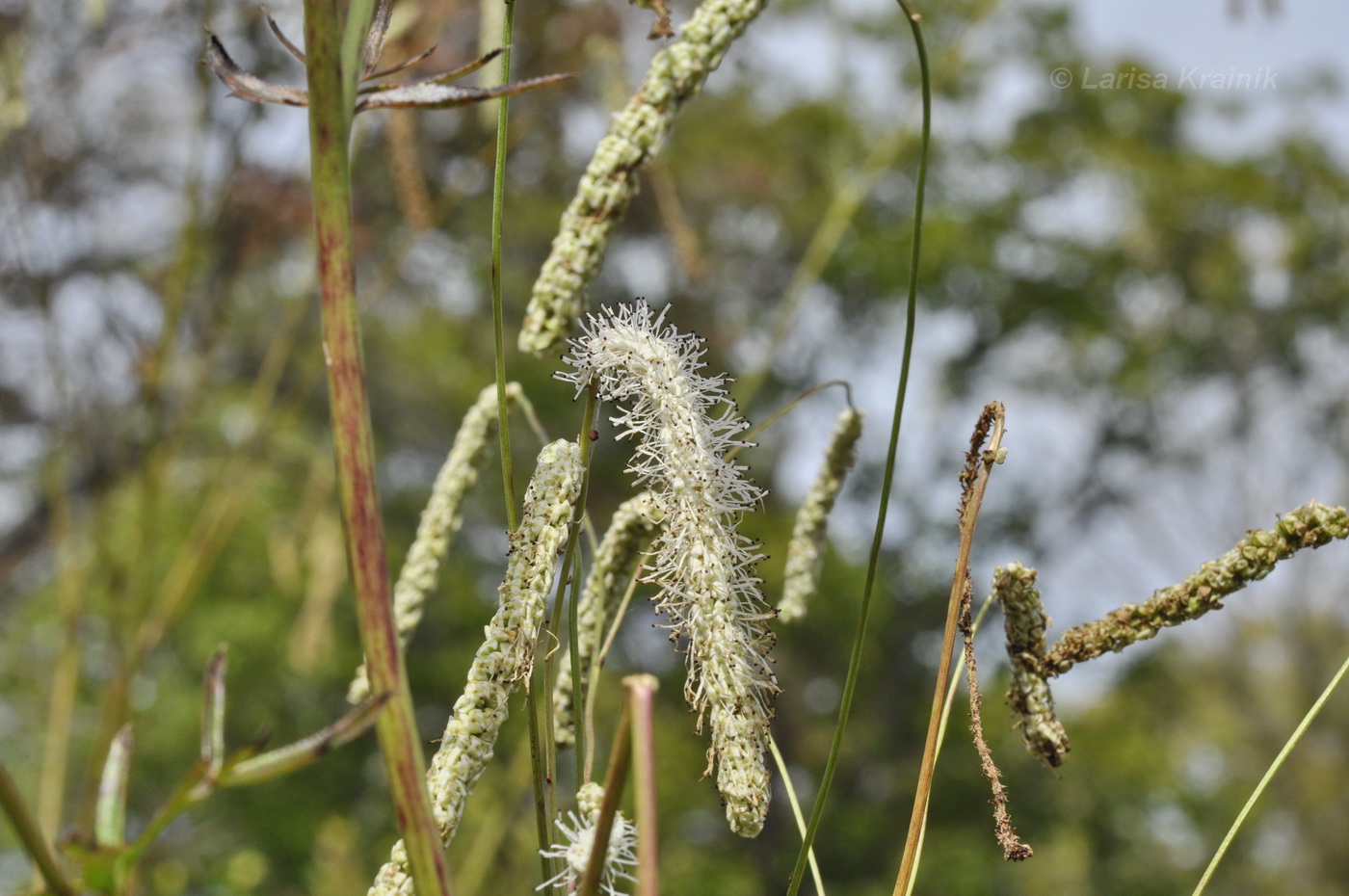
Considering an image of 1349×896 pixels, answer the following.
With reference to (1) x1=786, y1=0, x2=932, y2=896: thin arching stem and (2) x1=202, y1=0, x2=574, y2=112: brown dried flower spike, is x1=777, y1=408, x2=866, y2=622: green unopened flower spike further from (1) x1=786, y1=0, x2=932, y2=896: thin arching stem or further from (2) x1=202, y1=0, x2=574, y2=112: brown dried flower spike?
(2) x1=202, y1=0, x2=574, y2=112: brown dried flower spike

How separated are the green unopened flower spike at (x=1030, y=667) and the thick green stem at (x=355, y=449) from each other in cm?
23

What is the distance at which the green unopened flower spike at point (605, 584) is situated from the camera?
1.54ft

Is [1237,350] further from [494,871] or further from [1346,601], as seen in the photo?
[494,871]

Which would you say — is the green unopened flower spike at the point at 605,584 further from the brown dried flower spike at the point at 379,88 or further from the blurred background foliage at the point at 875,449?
the blurred background foliage at the point at 875,449

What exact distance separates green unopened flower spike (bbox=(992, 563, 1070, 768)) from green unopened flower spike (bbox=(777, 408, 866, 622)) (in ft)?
0.47

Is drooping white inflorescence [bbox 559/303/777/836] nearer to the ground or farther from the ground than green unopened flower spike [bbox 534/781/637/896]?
farther from the ground

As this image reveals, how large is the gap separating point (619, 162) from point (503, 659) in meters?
0.19

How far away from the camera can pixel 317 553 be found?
4.96 meters

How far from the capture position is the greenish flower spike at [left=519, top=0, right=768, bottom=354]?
0.42 meters

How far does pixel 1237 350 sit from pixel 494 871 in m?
5.73

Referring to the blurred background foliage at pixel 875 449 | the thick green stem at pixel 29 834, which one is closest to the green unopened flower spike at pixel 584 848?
the thick green stem at pixel 29 834

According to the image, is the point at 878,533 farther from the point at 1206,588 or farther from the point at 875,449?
the point at 875,449

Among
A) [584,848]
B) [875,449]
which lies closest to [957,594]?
[584,848]

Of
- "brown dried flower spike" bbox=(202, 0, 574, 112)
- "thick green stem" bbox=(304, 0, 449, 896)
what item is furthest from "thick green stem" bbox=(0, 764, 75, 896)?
"brown dried flower spike" bbox=(202, 0, 574, 112)
